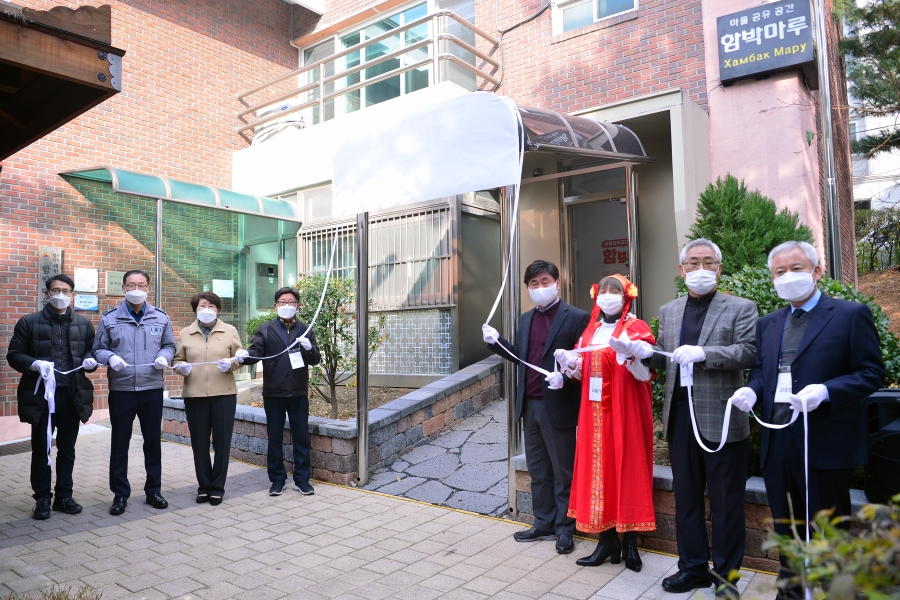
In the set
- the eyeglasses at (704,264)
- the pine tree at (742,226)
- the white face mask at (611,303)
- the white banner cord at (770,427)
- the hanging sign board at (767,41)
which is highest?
the hanging sign board at (767,41)

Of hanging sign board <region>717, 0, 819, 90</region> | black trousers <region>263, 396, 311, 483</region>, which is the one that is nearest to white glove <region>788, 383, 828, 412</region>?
black trousers <region>263, 396, 311, 483</region>

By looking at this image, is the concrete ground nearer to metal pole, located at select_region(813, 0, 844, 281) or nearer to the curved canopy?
the curved canopy

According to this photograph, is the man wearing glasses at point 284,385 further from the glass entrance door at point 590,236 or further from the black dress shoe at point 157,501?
the glass entrance door at point 590,236

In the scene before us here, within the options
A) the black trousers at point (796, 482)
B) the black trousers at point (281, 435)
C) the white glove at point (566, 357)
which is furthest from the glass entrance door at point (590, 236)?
the black trousers at point (796, 482)

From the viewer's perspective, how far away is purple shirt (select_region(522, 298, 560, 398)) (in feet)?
14.1

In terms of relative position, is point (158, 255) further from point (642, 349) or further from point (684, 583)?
point (684, 583)

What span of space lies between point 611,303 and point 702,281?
1.77 feet

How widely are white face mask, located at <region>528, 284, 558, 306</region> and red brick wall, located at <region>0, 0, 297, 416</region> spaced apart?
24.2 ft

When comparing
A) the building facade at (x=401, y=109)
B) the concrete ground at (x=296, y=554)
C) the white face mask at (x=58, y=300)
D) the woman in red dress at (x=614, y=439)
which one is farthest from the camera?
the building facade at (x=401, y=109)

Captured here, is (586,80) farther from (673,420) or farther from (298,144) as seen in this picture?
(673,420)

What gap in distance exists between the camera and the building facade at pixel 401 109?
7336mm

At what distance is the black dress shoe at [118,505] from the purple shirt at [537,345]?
3.40 meters

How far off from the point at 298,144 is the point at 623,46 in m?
5.53

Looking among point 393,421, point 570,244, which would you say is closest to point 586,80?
point 570,244
